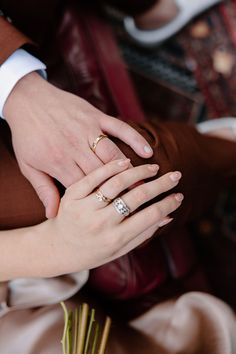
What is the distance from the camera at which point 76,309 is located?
93 cm

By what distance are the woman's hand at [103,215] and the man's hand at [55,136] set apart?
5cm

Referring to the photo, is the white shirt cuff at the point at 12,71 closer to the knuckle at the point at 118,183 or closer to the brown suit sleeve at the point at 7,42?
the brown suit sleeve at the point at 7,42

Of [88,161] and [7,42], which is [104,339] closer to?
[88,161]

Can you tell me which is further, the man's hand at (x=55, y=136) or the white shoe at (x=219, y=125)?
the white shoe at (x=219, y=125)

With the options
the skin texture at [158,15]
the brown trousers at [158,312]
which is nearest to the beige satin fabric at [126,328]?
the brown trousers at [158,312]

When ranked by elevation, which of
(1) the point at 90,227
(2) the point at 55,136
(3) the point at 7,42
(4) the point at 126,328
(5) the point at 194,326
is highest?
(3) the point at 7,42

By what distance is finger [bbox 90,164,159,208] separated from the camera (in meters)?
0.77

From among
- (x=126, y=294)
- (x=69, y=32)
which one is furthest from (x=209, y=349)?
(x=69, y=32)

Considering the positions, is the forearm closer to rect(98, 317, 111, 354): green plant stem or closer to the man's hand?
the man's hand

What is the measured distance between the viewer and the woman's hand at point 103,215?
0.78 meters

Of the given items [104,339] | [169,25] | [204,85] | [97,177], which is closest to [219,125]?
[204,85]

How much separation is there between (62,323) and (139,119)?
0.63 metres

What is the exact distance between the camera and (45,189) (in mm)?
854

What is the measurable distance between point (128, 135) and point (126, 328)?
18.2 inches
